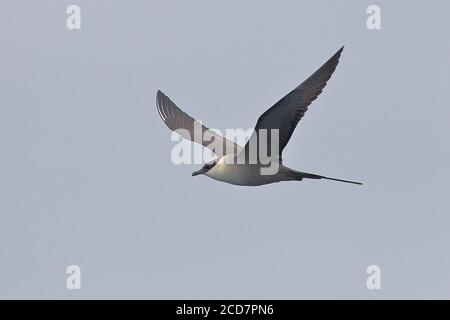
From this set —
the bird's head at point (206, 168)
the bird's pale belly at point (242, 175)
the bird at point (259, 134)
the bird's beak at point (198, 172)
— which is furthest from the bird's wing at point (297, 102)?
the bird's beak at point (198, 172)

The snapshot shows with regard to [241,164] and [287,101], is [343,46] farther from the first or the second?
[241,164]

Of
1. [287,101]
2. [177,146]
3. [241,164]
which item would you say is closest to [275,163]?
[241,164]

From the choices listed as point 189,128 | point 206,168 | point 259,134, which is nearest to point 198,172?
point 206,168

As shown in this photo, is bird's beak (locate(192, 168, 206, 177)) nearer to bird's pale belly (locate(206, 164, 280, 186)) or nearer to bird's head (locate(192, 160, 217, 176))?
bird's head (locate(192, 160, 217, 176))

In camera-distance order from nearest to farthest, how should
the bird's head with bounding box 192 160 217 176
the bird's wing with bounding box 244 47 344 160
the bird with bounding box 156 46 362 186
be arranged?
1. the bird's wing with bounding box 244 47 344 160
2. the bird with bounding box 156 46 362 186
3. the bird's head with bounding box 192 160 217 176

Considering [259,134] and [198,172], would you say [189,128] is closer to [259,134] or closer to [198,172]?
[198,172]

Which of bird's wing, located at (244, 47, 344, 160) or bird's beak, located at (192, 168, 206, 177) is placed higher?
bird's wing, located at (244, 47, 344, 160)

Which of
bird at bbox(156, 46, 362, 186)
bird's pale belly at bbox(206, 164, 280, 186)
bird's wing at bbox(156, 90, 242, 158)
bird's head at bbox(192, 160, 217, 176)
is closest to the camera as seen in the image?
bird at bbox(156, 46, 362, 186)

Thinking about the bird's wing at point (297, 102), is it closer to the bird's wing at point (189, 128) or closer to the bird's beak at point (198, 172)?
the bird's beak at point (198, 172)

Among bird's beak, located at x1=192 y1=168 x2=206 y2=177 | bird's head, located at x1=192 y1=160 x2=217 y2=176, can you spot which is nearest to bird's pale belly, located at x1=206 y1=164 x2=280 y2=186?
bird's head, located at x1=192 y1=160 x2=217 y2=176
